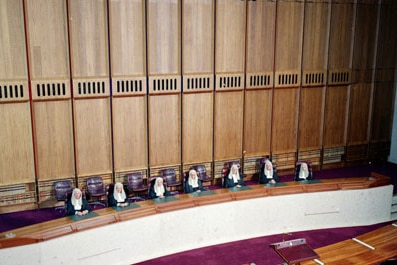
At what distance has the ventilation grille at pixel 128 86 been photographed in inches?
434

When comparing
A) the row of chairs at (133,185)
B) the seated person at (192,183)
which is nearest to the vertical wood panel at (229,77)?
the row of chairs at (133,185)

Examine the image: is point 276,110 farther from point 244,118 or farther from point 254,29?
point 254,29

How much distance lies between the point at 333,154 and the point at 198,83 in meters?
4.95

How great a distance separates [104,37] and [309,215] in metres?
6.03

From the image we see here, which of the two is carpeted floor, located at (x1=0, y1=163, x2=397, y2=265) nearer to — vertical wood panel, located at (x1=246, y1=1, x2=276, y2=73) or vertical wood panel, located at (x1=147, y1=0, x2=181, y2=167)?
vertical wood panel, located at (x1=147, y1=0, x2=181, y2=167)

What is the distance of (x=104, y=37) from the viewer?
35.3 feet

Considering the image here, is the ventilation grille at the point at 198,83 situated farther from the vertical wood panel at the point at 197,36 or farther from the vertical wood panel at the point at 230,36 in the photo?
the vertical wood panel at the point at 230,36

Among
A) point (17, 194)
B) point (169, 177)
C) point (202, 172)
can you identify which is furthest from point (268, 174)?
point (17, 194)

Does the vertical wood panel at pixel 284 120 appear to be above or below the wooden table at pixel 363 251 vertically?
above

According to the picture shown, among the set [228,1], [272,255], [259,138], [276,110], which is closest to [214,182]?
[259,138]

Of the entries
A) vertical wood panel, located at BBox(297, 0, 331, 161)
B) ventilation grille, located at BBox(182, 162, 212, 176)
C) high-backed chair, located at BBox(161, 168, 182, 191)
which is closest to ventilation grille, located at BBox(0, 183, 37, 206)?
high-backed chair, located at BBox(161, 168, 182, 191)

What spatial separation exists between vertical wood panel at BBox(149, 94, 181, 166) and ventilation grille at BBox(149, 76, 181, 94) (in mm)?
136

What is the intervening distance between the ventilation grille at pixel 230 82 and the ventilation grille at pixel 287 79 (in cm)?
109

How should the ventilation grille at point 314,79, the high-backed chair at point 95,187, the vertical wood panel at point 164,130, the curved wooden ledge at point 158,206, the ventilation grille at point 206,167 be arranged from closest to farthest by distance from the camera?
the curved wooden ledge at point 158,206
the high-backed chair at point 95,187
the vertical wood panel at point 164,130
the ventilation grille at point 206,167
the ventilation grille at point 314,79
